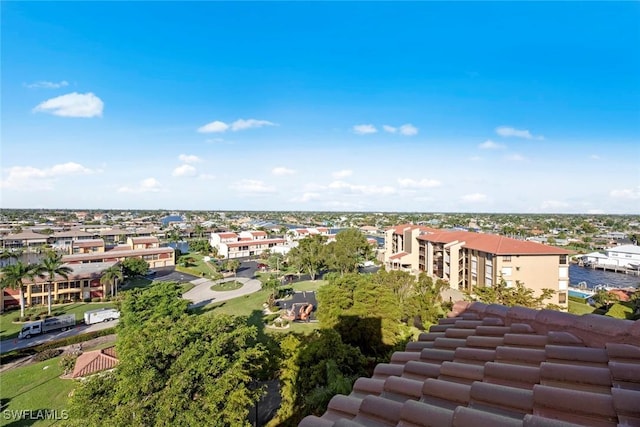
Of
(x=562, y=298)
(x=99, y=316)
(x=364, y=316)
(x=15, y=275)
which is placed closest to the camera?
(x=364, y=316)

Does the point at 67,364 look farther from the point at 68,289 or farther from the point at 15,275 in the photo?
the point at 68,289

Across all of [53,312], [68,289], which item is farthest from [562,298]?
[68,289]

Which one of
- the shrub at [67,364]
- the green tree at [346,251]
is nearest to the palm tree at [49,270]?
the shrub at [67,364]

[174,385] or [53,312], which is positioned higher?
[174,385]

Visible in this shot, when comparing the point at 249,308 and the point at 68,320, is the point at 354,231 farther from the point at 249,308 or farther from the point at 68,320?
the point at 68,320

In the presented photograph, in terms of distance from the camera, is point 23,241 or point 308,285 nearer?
point 308,285

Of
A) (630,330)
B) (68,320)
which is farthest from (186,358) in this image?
(68,320)

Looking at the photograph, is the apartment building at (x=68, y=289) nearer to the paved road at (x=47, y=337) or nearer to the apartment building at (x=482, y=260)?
the paved road at (x=47, y=337)
